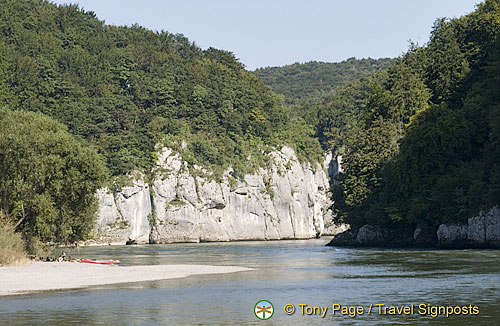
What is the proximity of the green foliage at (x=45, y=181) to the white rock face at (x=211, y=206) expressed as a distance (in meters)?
74.4

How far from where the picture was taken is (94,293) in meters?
34.1

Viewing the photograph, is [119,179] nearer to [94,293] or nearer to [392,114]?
[392,114]

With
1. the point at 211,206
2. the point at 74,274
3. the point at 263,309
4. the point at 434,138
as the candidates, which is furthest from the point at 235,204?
the point at 263,309

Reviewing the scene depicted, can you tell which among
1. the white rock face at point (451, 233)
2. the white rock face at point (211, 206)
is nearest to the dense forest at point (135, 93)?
the white rock face at point (211, 206)

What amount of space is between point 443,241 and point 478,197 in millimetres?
5287

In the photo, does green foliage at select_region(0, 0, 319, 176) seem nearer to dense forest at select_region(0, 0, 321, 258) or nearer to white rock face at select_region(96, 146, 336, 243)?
dense forest at select_region(0, 0, 321, 258)

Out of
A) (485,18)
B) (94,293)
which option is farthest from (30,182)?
(485,18)

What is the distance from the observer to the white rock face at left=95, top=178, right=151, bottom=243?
131 metres

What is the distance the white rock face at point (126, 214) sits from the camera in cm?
13125

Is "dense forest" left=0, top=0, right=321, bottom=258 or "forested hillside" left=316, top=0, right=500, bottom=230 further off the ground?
"dense forest" left=0, top=0, right=321, bottom=258

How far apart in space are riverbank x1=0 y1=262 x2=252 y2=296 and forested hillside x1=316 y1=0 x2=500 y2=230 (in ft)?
102

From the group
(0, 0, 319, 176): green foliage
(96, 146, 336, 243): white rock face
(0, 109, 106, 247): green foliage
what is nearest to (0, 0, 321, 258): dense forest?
(0, 0, 319, 176): green foliage

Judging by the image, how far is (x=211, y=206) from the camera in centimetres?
14400

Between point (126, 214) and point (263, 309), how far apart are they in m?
108
